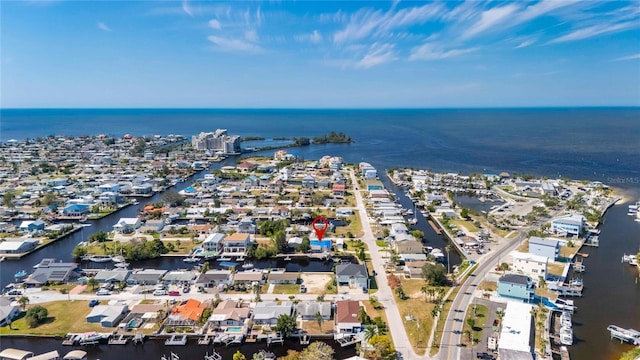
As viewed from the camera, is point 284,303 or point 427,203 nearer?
point 284,303

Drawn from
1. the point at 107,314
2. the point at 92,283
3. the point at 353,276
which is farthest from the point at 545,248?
the point at 92,283

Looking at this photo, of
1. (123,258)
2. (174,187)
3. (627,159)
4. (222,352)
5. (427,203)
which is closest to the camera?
(222,352)

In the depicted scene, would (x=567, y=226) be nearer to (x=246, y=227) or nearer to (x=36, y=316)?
(x=246, y=227)

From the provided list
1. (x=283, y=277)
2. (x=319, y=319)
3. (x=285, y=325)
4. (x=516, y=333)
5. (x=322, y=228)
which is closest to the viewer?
(x=516, y=333)

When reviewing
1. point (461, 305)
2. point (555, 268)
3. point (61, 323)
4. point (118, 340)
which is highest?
point (555, 268)

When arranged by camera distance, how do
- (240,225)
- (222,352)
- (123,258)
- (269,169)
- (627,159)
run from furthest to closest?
(627,159)
(269,169)
(240,225)
(123,258)
(222,352)

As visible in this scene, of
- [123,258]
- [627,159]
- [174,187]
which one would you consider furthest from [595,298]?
[627,159]

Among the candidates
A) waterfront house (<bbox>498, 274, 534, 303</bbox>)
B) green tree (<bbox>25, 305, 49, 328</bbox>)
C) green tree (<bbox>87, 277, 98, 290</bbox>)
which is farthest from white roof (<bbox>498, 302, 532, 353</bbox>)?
green tree (<bbox>87, 277, 98, 290</bbox>)

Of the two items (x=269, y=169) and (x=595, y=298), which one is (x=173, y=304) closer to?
(x=595, y=298)
